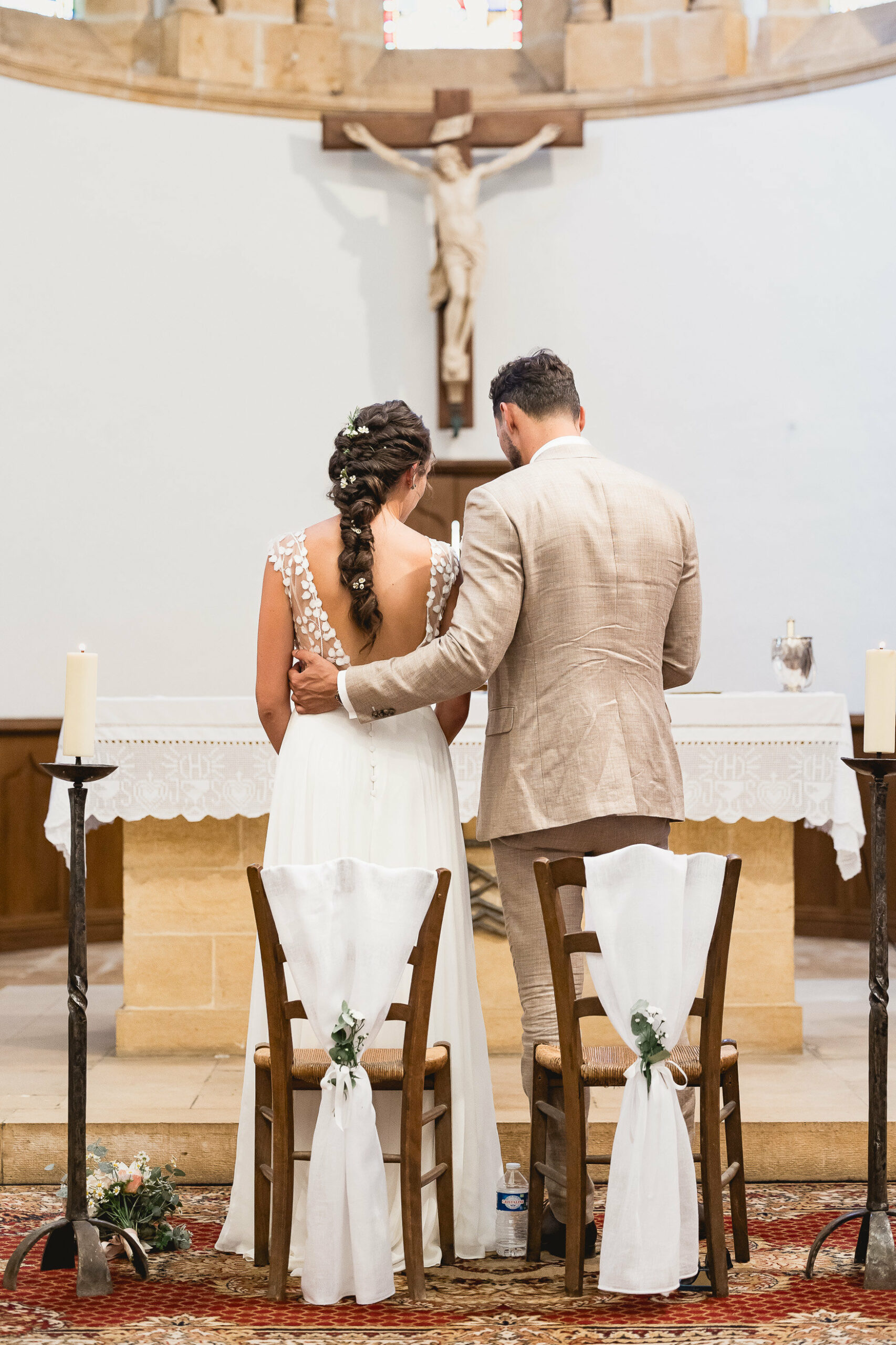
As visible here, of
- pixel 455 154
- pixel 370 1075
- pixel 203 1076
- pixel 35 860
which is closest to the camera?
pixel 370 1075

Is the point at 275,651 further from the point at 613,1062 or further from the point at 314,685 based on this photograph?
the point at 613,1062

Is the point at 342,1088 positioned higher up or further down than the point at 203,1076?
higher up

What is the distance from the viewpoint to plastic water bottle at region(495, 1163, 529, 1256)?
294 cm

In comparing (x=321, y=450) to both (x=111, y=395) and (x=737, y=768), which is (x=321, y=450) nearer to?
(x=111, y=395)

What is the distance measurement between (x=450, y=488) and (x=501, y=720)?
4757 mm

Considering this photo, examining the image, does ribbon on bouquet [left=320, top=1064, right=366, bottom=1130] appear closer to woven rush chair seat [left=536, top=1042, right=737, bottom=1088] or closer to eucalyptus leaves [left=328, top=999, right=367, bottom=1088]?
eucalyptus leaves [left=328, top=999, right=367, bottom=1088]

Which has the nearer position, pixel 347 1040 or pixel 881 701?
pixel 347 1040

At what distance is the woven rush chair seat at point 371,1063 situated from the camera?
8.75ft

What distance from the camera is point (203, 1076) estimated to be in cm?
413

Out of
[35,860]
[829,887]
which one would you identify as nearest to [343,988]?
[35,860]

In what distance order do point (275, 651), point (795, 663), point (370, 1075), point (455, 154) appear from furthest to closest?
point (455, 154)
point (795, 663)
point (275, 651)
point (370, 1075)

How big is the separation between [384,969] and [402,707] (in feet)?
1.81

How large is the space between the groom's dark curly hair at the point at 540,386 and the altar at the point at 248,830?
158cm

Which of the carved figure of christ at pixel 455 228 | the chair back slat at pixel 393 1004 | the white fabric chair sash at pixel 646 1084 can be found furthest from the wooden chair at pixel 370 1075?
the carved figure of christ at pixel 455 228
